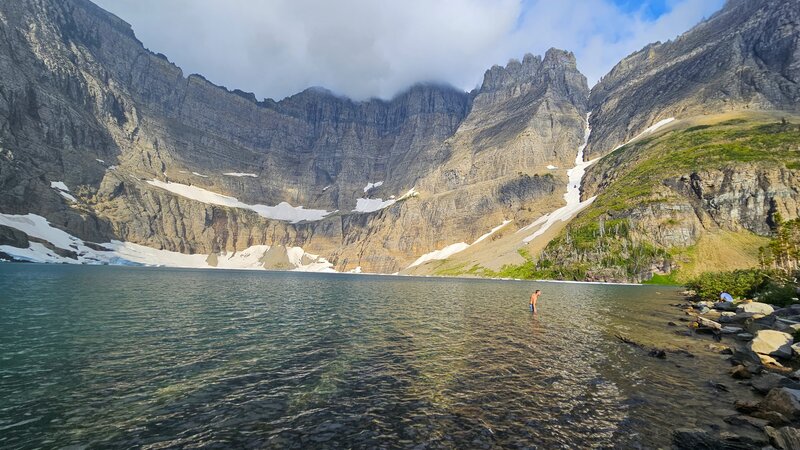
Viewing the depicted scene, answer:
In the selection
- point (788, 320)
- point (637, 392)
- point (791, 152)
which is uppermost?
point (791, 152)

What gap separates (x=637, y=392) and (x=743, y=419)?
456 cm

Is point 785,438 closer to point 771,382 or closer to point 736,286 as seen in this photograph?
point 771,382

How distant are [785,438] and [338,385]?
60.1 ft

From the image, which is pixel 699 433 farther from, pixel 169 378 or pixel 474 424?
pixel 169 378

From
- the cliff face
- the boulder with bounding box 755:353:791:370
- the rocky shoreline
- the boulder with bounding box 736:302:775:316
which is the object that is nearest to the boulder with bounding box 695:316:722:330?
the rocky shoreline

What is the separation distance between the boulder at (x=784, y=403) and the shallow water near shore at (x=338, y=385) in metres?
1.64

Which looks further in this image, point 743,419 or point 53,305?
point 53,305

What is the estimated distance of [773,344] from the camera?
91.4 feet

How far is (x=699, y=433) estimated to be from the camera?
15.1 m

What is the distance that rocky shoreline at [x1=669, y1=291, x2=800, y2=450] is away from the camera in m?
14.6

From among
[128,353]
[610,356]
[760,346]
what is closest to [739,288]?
[760,346]

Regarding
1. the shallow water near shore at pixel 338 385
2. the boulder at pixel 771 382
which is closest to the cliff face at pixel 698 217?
the shallow water near shore at pixel 338 385

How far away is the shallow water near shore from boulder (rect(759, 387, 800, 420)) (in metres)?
1.64

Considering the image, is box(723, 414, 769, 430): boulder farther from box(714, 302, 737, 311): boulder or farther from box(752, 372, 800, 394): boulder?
box(714, 302, 737, 311): boulder
